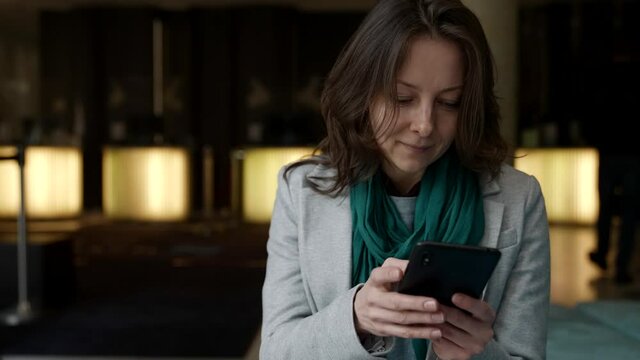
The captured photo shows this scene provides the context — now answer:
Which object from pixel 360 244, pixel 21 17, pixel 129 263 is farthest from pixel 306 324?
pixel 21 17

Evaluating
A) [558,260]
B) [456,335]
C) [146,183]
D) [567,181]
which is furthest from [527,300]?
[567,181]

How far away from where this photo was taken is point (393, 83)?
1194mm

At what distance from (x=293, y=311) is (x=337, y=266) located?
0.38ft

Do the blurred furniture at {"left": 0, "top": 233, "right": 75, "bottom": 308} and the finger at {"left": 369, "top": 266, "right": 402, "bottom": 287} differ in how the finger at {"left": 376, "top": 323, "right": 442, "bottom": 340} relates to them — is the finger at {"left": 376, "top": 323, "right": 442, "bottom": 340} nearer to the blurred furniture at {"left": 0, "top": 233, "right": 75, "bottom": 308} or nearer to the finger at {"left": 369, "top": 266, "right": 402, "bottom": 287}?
the finger at {"left": 369, "top": 266, "right": 402, "bottom": 287}

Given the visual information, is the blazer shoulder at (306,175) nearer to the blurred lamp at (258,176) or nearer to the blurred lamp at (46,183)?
the blurred lamp at (258,176)

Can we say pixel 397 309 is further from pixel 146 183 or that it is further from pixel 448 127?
pixel 146 183

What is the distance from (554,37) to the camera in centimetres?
1135

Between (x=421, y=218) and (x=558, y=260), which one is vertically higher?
(x=421, y=218)

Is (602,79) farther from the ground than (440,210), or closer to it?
farther from the ground

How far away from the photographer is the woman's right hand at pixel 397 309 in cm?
102

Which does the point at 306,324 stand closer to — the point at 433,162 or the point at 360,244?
the point at 360,244

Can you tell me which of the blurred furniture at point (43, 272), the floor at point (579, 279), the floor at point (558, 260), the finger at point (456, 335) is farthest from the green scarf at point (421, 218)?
the blurred furniture at point (43, 272)

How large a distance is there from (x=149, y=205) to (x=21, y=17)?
255 inches

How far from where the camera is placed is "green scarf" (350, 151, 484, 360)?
129 centimetres
